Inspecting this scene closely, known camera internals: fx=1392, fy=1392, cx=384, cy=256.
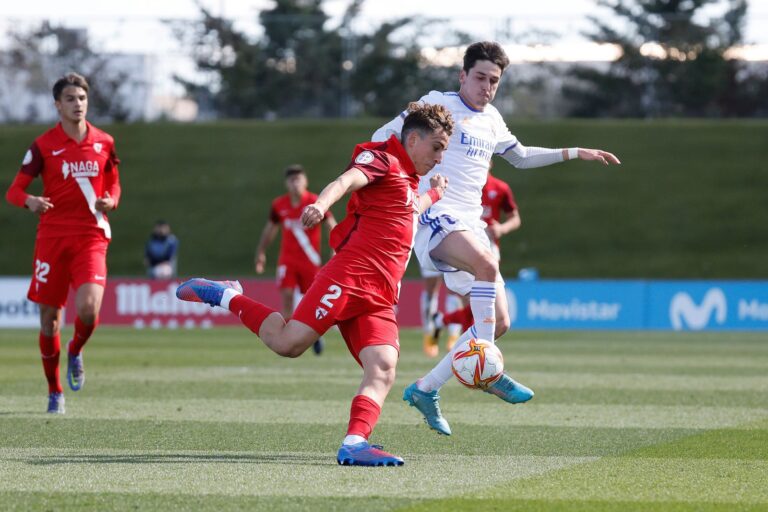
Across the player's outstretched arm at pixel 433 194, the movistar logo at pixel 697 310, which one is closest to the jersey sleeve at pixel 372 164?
the player's outstretched arm at pixel 433 194

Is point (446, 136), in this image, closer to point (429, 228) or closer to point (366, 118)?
point (429, 228)

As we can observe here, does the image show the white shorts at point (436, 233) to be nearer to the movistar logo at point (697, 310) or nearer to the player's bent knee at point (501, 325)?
the player's bent knee at point (501, 325)

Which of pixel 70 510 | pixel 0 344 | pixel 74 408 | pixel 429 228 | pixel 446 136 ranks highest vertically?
pixel 446 136

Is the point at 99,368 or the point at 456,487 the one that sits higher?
the point at 456,487

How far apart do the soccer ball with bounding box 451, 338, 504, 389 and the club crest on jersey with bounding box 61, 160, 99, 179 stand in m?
3.52

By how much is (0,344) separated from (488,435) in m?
13.0

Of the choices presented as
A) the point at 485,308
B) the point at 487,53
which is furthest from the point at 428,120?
the point at 487,53

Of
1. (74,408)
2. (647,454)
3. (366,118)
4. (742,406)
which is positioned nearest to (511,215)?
(742,406)

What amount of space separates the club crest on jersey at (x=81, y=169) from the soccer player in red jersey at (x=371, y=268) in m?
3.11

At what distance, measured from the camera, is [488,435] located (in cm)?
862

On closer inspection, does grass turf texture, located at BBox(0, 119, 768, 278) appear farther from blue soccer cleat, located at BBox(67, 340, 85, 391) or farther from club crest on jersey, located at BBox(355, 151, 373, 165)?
club crest on jersey, located at BBox(355, 151, 373, 165)

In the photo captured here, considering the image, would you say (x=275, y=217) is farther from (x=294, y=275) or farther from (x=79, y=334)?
(x=79, y=334)

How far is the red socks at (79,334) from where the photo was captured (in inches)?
401

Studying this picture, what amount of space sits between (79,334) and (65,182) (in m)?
1.13
